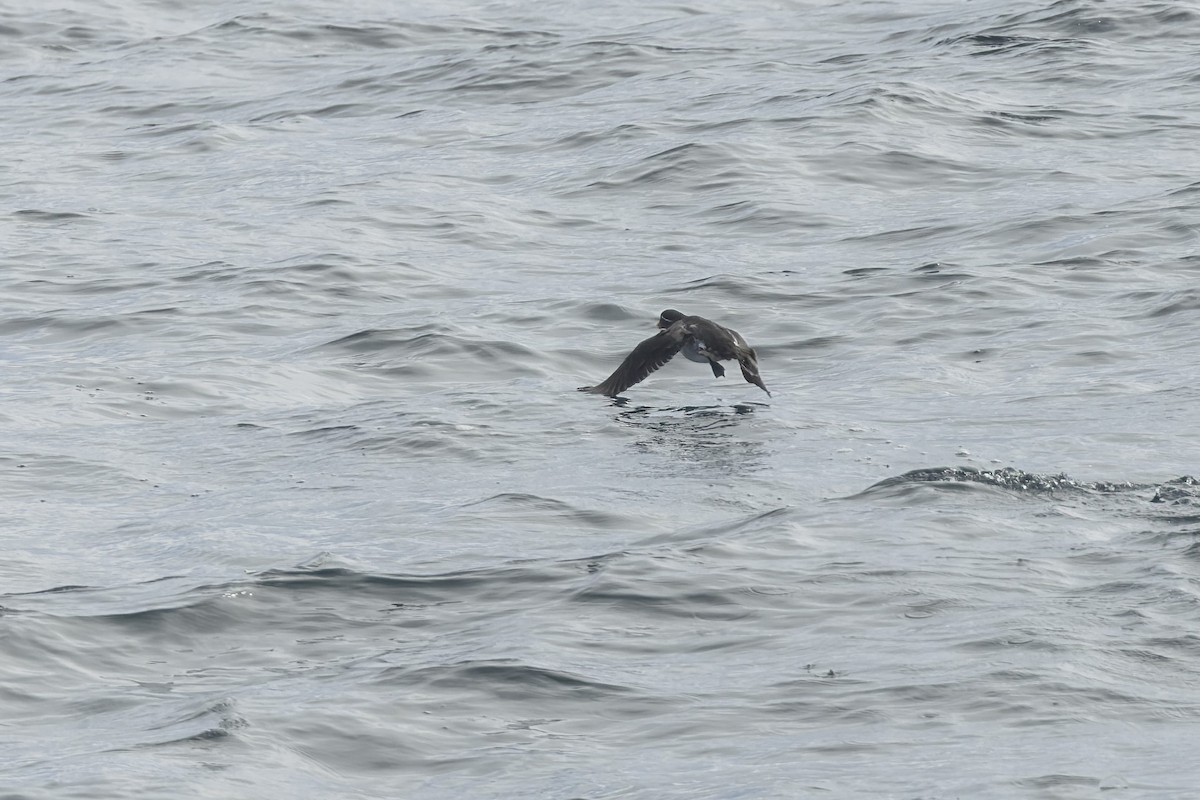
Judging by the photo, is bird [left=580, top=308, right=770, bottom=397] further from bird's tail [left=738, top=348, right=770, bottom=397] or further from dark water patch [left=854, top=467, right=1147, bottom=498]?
dark water patch [left=854, top=467, right=1147, bottom=498]

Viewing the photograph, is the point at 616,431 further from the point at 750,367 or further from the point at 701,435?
the point at 750,367

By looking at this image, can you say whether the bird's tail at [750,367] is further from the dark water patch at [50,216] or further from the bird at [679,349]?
the dark water patch at [50,216]

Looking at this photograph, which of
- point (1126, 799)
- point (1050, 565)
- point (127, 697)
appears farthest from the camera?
point (1050, 565)

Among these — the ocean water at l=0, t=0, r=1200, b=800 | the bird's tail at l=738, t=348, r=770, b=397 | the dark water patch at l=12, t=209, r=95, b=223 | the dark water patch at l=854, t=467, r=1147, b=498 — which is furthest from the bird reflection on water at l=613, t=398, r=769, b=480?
the dark water patch at l=12, t=209, r=95, b=223

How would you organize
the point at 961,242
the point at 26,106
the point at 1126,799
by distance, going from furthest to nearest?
the point at 26,106 < the point at 961,242 < the point at 1126,799

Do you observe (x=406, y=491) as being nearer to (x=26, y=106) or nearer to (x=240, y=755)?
(x=240, y=755)

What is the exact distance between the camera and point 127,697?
7.92 metres

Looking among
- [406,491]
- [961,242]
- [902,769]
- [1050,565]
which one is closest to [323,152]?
[961,242]

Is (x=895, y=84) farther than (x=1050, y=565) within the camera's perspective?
Yes

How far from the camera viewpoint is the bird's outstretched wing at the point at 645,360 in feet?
41.6

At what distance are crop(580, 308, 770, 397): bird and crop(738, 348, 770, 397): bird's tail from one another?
1cm

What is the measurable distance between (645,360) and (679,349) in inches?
9.1

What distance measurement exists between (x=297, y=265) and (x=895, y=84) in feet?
26.8

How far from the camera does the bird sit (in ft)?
41.2
